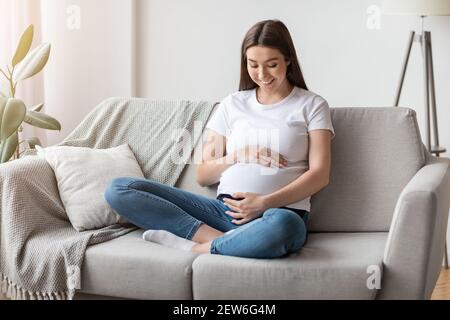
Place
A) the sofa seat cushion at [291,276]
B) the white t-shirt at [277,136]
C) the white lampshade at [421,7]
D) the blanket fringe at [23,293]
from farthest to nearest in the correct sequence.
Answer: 1. the white lampshade at [421,7]
2. the white t-shirt at [277,136]
3. the blanket fringe at [23,293]
4. the sofa seat cushion at [291,276]

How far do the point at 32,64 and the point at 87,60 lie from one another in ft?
1.96

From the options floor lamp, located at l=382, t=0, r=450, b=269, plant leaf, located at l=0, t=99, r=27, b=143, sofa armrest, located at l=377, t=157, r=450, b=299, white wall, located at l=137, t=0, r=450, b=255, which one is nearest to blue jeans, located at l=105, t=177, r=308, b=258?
sofa armrest, located at l=377, t=157, r=450, b=299

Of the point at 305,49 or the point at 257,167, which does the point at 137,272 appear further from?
the point at 305,49

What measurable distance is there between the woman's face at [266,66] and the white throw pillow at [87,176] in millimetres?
565

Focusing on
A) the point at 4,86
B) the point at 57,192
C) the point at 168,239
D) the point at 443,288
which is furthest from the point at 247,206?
the point at 4,86

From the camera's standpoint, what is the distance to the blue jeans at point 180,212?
93.2 inches

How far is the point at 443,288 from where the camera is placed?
324 cm

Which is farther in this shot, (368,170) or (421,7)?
(421,7)

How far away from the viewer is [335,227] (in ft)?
8.89

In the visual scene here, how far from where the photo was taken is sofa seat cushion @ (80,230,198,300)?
236 cm

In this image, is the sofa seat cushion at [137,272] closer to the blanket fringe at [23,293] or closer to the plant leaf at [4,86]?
the blanket fringe at [23,293]

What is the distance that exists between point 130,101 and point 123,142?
168mm

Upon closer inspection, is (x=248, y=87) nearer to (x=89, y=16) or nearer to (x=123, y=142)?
(x=123, y=142)

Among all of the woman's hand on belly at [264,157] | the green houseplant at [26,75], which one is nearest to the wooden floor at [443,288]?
the woman's hand on belly at [264,157]
